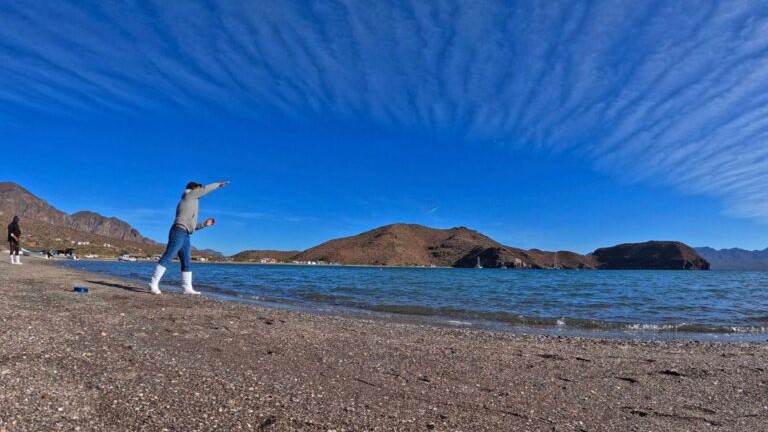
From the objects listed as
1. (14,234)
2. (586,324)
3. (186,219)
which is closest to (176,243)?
(186,219)

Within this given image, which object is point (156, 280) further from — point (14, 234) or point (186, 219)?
point (14, 234)

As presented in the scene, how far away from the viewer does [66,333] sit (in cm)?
689

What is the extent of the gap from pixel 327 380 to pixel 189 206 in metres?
10.4

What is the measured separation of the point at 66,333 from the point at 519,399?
20.7 feet

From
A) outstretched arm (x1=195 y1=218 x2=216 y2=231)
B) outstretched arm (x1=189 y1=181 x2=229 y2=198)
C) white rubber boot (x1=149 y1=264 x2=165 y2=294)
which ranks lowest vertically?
white rubber boot (x1=149 y1=264 x2=165 y2=294)

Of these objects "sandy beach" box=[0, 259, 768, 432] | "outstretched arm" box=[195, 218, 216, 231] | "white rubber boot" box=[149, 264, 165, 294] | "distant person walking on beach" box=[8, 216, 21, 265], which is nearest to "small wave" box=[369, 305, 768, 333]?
"sandy beach" box=[0, 259, 768, 432]

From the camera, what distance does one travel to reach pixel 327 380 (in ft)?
18.2

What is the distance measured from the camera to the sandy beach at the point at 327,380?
4.04m

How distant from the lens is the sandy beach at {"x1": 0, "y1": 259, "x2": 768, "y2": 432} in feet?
13.3

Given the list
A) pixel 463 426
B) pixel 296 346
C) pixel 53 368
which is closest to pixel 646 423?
pixel 463 426

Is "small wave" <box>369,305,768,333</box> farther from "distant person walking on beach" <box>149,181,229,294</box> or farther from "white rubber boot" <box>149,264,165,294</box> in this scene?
"white rubber boot" <box>149,264,165,294</box>

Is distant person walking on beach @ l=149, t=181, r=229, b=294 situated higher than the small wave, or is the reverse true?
distant person walking on beach @ l=149, t=181, r=229, b=294

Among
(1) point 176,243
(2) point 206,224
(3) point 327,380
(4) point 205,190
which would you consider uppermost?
(4) point 205,190

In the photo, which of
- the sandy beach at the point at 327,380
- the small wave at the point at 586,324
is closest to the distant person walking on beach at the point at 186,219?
the sandy beach at the point at 327,380
